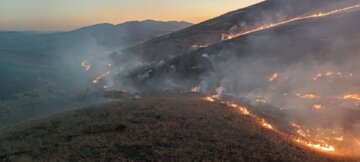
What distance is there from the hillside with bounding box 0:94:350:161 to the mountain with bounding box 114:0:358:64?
95.5 meters

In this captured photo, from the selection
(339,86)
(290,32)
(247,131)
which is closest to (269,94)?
(339,86)

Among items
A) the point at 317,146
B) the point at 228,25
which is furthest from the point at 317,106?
the point at 228,25

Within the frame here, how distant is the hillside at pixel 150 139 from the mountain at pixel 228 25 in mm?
95456

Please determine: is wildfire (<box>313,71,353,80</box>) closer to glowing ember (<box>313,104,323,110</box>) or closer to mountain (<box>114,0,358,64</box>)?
glowing ember (<box>313,104,323,110</box>)

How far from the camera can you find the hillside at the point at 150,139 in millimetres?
32375

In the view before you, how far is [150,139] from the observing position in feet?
120

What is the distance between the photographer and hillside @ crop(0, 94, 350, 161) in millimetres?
32375

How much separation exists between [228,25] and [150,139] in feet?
429

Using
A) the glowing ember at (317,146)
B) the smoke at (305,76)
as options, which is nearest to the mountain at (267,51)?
the smoke at (305,76)

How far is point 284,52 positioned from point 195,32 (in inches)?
3029

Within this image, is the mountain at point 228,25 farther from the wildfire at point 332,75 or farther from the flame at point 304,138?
the flame at point 304,138

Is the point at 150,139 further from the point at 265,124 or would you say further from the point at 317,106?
the point at 317,106

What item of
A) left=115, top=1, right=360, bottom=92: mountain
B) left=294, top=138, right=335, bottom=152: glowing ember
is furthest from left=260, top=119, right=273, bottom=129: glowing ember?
left=115, top=1, right=360, bottom=92: mountain

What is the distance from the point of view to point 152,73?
4405 inches
